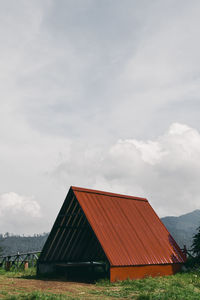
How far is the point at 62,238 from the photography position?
26344 millimetres

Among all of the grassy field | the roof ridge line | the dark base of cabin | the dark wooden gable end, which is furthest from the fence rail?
the grassy field

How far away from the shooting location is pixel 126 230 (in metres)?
25.3

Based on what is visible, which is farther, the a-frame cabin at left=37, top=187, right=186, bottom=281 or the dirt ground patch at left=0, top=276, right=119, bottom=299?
the a-frame cabin at left=37, top=187, right=186, bottom=281

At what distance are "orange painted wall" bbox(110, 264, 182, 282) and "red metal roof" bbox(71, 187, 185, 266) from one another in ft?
1.08

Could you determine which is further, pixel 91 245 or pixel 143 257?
pixel 91 245

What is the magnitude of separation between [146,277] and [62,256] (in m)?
6.85

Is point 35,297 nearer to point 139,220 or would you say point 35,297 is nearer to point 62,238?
point 62,238

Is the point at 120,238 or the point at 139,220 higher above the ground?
the point at 139,220

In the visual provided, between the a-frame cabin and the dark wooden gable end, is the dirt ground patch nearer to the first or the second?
the a-frame cabin

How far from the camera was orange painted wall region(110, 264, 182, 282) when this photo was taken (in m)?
21.1

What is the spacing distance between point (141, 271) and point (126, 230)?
3359 millimetres

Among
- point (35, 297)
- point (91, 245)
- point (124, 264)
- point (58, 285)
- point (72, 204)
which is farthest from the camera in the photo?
point (91, 245)

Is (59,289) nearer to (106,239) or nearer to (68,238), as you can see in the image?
(106,239)

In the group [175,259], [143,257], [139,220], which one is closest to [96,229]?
[143,257]
